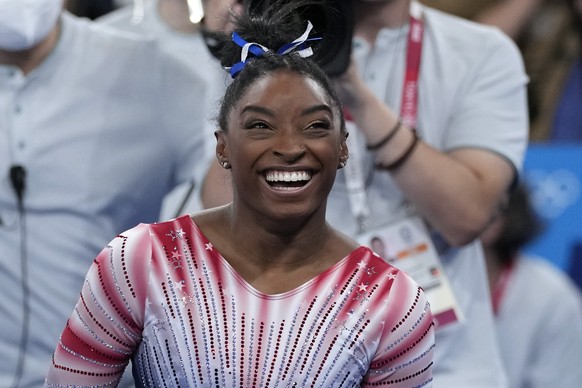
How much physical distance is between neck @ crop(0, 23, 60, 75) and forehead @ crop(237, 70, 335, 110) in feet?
4.08

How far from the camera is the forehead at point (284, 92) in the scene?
221 centimetres

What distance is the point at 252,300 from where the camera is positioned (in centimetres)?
229

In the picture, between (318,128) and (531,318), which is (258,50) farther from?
(531,318)

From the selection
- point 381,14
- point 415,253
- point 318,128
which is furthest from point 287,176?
point 381,14

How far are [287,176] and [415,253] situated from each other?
98 cm

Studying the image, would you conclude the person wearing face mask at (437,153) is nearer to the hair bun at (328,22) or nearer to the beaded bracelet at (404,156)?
the beaded bracelet at (404,156)

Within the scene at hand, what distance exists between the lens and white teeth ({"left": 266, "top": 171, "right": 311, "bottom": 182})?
2.18 metres

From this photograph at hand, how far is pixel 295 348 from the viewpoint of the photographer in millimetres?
2287

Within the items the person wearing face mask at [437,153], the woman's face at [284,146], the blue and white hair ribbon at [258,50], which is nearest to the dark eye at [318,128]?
the woman's face at [284,146]

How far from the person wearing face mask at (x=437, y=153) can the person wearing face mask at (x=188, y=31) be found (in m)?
0.23

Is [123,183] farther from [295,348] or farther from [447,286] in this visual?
[295,348]

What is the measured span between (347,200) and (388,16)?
0.45 metres

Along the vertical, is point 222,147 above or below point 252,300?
above

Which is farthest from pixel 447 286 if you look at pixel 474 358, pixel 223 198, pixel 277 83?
pixel 277 83
